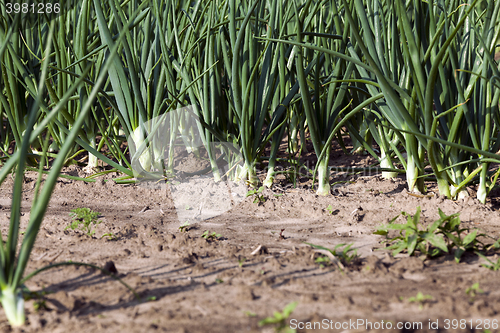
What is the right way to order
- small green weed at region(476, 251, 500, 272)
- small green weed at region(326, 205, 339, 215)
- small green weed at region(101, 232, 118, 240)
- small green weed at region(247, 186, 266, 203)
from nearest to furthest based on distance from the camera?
small green weed at region(476, 251, 500, 272) < small green weed at region(101, 232, 118, 240) < small green weed at region(326, 205, 339, 215) < small green weed at region(247, 186, 266, 203)

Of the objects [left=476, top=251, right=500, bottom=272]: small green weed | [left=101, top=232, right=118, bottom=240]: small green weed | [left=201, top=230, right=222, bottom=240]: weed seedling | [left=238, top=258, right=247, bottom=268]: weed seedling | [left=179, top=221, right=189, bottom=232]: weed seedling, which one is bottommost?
[left=179, top=221, right=189, bottom=232]: weed seedling

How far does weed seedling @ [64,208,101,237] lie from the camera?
1.30 meters

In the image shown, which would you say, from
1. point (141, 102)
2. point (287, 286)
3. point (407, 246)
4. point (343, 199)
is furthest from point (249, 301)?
point (141, 102)

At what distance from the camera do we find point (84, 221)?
139 cm

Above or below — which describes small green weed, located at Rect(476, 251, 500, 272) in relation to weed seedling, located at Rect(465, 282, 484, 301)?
below

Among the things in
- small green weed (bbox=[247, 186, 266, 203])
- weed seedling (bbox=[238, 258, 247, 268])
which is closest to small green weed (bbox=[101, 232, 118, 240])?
weed seedling (bbox=[238, 258, 247, 268])

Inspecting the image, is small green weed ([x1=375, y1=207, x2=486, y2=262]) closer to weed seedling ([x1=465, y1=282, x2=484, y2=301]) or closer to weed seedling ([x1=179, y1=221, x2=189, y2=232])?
weed seedling ([x1=465, y1=282, x2=484, y2=301])

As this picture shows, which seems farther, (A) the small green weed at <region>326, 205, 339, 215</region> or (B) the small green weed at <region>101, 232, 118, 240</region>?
(A) the small green weed at <region>326, 205, 339, 215</region>

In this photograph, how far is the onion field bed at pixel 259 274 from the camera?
0.74m

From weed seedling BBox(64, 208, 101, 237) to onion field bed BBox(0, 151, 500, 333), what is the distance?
0.02m

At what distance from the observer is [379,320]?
722mm

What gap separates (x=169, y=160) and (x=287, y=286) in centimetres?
128

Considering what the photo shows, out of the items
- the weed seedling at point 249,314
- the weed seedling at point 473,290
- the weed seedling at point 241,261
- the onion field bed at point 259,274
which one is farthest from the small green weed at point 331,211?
the weed seedling at point 249,314

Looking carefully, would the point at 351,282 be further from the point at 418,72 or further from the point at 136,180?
the point at 136,180
